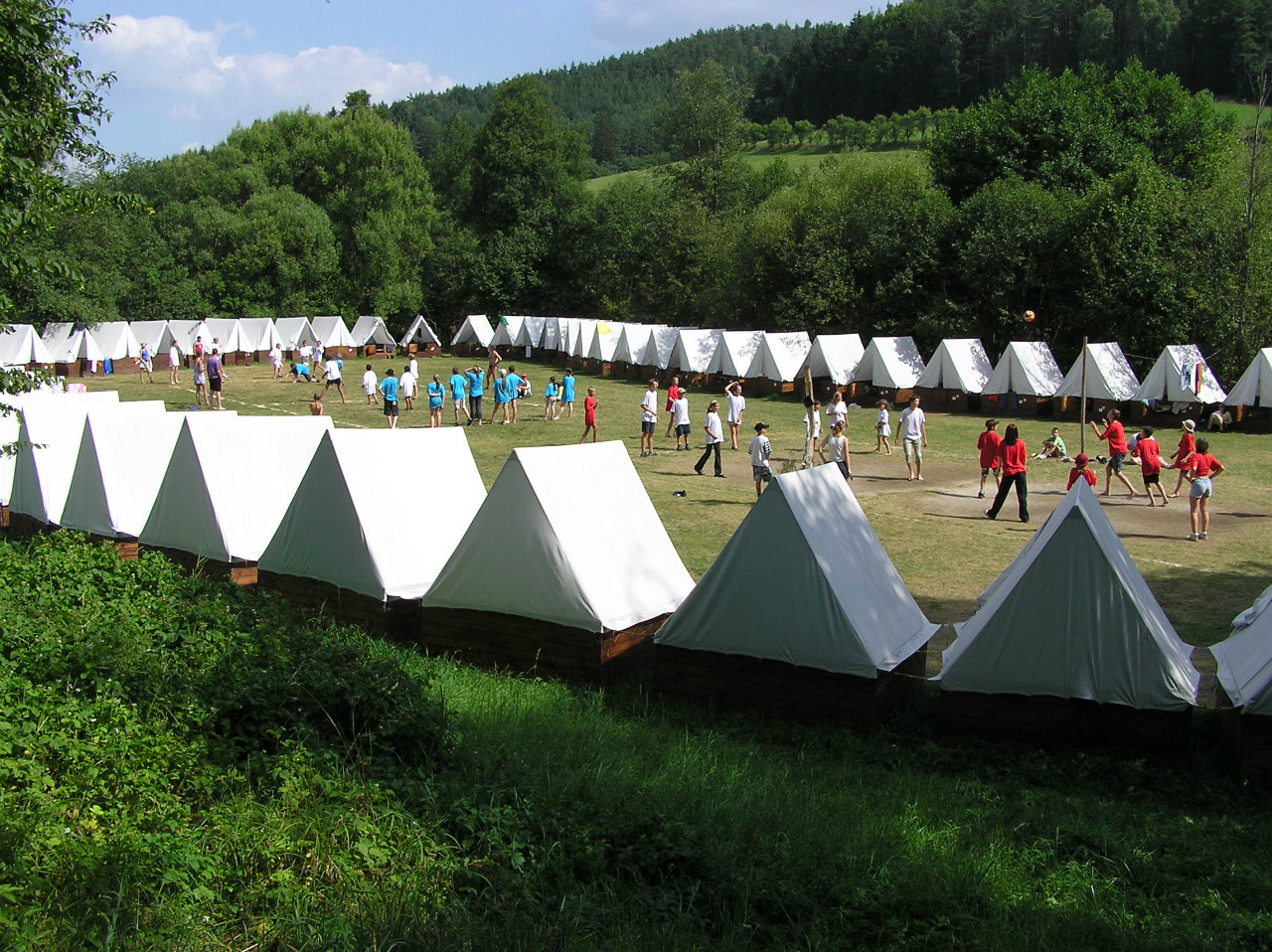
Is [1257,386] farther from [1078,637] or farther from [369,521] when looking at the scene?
[369,521]

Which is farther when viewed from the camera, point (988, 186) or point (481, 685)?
point (988, 186)

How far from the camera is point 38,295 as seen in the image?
45000 mm

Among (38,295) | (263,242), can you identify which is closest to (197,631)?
(38,295)

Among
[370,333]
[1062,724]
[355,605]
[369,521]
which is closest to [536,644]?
[355,605]

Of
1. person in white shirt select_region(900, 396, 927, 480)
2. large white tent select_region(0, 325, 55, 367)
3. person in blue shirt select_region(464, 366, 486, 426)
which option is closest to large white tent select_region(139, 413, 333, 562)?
person in white shirt select_region(900, 396, 927, 480)

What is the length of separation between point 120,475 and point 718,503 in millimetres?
10081

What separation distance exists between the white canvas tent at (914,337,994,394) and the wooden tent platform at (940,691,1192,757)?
83.7 ft

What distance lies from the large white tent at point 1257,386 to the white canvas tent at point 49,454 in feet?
86.3

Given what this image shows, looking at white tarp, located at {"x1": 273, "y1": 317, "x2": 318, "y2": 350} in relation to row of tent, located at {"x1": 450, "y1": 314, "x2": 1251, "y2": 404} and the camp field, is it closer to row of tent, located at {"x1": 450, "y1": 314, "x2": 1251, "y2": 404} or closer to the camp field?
row of tent, located at {"x1": 450, "y1": 314, "x2": 1251, "y2": 404}

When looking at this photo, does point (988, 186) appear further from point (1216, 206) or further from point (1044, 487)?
point (1044, 487)

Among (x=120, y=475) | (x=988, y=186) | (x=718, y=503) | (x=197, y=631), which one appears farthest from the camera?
(x=988, y=186)

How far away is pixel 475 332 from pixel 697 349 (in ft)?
63.9

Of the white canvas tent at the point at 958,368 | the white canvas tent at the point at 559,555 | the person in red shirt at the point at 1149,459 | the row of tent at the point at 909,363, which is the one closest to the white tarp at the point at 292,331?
the row of tent at the point at 909,363

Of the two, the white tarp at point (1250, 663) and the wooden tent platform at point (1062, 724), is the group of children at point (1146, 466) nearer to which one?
the white tarp at point (1250, 663)
